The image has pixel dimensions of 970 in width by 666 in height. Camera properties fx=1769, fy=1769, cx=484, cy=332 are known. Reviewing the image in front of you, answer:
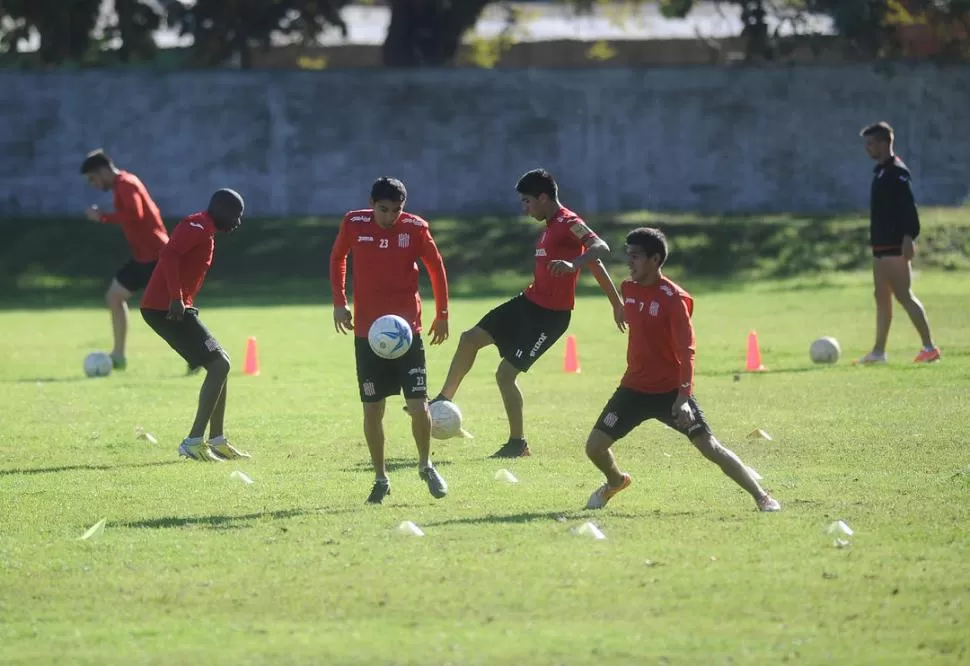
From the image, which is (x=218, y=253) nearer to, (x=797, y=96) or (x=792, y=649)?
(x=797, y=96)

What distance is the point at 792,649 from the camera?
24.1 ft

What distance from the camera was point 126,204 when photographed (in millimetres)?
18641

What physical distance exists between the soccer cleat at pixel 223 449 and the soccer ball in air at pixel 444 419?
1.47m

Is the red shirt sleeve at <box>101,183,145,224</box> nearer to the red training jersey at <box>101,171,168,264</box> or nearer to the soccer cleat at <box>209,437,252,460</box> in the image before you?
the red training jersey at <box>101,171,168,264</box>

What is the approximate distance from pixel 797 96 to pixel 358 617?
3294cm

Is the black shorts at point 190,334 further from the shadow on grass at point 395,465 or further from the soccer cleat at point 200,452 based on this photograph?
the shadow on grass at point 395,465

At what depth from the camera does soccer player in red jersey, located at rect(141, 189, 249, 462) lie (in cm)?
1340

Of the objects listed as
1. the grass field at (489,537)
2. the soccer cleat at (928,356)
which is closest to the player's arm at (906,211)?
the soccer cleat at (928,356)

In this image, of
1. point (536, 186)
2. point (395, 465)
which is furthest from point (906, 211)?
point (395, 465)

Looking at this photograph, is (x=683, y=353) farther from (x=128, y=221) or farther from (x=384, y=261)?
(x=128, y=221)

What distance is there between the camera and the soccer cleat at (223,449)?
13.5 m

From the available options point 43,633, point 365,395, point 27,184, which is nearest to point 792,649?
point 43,633

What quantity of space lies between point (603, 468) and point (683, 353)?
0.95 m

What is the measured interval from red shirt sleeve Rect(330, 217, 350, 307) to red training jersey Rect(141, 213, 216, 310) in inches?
82.0
